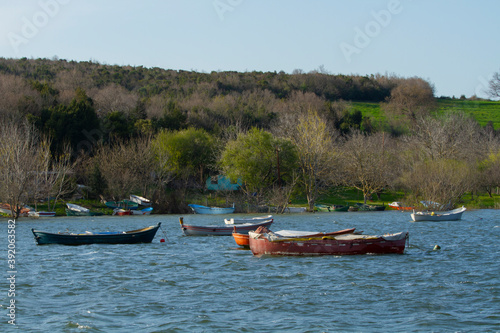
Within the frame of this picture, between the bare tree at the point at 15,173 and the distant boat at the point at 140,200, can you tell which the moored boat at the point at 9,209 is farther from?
the distant boat at the point at 140,200

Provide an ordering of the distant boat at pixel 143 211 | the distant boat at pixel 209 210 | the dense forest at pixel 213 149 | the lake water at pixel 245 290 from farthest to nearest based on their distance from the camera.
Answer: the dense forest at pixel 213 149 → the distant boat at pixel 209 210 → the distant boat at pixel 143 211 → the lake water at pixel 245 290

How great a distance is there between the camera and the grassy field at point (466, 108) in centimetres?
11543

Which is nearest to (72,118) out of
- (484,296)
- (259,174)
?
(259,174)

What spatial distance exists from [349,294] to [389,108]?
103 meters

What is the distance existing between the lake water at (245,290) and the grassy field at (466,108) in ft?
284

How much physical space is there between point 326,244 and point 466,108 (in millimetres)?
112981

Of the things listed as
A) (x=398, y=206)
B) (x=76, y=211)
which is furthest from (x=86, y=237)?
(x=398, y=206)

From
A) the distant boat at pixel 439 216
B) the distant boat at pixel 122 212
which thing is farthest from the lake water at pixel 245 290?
the distant boat at pixel 122 212

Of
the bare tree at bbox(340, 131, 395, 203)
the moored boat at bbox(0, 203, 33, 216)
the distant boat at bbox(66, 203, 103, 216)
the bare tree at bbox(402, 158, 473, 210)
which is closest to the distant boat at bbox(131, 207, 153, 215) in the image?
the distant boat at bbox(66, 203, 103, 216)

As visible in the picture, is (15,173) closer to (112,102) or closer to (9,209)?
(9,209)

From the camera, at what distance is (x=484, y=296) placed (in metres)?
17.8

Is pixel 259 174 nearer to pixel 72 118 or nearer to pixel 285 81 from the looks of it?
pixel 72 118

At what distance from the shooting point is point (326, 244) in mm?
25984

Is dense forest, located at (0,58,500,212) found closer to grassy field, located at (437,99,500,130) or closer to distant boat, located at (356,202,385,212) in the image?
distant boat, located at (356,202,385,212)
